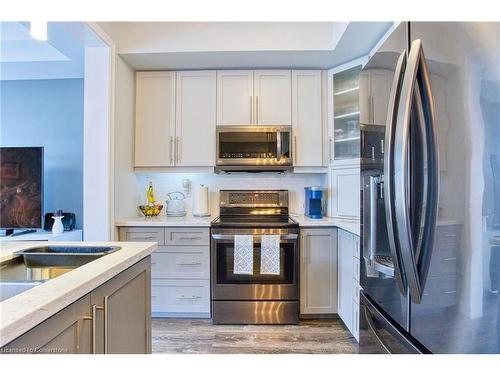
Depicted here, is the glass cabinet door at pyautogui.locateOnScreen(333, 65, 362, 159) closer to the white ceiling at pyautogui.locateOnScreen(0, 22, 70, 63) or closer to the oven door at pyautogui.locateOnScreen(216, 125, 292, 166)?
the oven door at pyautogui.locateOnScreen(216, 125, 292, 166)

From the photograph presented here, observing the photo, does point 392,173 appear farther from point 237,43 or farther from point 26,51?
point 26,51

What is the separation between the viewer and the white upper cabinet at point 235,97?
9.12 feet

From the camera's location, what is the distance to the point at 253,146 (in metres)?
2.71

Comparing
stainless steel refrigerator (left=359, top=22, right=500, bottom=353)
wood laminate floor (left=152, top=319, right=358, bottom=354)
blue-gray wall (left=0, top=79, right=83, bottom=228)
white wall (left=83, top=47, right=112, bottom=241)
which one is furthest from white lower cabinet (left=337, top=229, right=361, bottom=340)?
blue-gray wall (left=0, top=79, right=83, bottom=228)

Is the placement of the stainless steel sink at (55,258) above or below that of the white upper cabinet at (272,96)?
below

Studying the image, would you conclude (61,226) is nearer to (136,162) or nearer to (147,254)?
(136,162)

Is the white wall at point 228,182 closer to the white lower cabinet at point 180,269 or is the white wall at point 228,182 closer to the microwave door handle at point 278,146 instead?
the microwave door handle at point 278,146

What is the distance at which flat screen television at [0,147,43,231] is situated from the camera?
8.96 ft

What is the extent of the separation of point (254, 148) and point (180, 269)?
1300mm

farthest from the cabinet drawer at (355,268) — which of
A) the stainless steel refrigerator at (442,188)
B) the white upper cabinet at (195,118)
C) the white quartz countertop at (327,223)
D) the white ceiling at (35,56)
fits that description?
the white ceiling at (35,56)


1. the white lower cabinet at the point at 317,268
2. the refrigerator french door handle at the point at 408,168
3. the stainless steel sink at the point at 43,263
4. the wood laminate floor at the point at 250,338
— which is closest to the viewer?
the refrigerator french door handle at the point at 408,168

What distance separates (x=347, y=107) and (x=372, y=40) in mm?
569

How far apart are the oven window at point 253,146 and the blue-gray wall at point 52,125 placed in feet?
5.80
